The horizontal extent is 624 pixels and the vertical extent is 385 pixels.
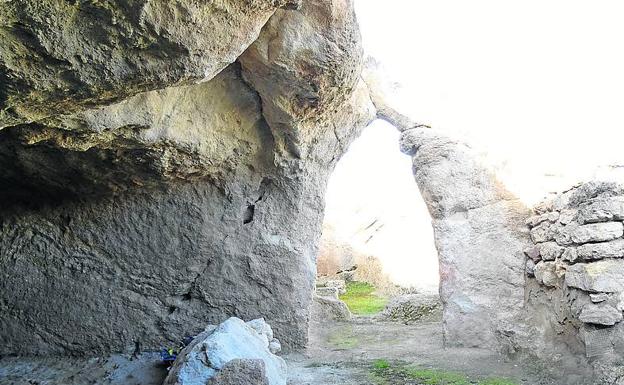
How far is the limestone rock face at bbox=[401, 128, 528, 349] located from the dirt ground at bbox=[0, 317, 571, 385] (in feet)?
0.87

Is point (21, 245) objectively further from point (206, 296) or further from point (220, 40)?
point (220, 40)

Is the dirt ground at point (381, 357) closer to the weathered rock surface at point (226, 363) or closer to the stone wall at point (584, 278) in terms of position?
the stone wall at point (584, 278)

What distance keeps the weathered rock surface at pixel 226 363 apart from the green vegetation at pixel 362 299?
6.16 m

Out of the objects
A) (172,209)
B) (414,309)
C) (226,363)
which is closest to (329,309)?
(414,309)

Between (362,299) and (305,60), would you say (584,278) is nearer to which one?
(305,60)

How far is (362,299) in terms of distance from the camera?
10.8 m

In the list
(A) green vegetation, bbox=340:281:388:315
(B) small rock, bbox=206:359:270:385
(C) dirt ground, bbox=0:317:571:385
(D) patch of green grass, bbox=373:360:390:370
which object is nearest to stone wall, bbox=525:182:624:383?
(C) dirt ground, bbox=0:317:571:385

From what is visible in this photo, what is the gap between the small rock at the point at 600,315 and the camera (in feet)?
9.65

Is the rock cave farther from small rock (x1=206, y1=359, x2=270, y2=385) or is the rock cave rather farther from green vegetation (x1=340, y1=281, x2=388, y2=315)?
green vegetation (x1=340, y1=281, x2=388, y2=315)

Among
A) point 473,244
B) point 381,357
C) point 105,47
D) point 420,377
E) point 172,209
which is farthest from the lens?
point 473,244

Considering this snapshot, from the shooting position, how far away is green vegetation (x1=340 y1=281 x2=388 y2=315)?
30.1 ft

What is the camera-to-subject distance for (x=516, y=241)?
4535 millimetres

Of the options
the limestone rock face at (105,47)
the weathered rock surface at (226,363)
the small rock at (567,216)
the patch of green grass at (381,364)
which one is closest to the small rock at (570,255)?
the small rock at (567,216)

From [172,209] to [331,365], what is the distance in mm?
1709
